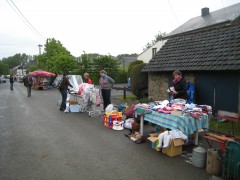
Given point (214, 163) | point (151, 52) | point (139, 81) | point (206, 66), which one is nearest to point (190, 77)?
point (206, 66)

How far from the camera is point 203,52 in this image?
446 inches

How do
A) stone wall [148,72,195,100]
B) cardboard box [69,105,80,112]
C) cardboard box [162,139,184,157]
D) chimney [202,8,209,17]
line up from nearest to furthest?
cardboard box [162,139,184,157] → cardboard box [69,105,80,112] → stone wall [148,72,195,100] → chimney [202,8,209,17]

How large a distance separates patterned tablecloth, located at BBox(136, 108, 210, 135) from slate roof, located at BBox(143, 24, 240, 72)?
3557 millimetres

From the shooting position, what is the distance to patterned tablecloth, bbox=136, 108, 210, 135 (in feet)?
19.1

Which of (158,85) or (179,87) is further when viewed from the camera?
(158,85)

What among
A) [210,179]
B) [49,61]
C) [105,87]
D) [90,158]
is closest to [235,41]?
[105,87]

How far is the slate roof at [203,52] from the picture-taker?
966 centimetres

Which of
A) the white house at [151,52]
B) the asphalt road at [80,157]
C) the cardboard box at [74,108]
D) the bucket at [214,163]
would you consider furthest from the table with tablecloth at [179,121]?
the white house at [151,52]

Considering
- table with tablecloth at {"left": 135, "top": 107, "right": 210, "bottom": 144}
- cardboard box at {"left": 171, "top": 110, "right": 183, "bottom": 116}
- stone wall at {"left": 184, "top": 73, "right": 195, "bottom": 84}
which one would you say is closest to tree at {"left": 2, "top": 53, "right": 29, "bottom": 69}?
stone wall at {"left": 184, "top": 73, "right": 195, "bottom": 84}

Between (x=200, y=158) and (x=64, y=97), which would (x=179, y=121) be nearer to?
(x=200, y=158)

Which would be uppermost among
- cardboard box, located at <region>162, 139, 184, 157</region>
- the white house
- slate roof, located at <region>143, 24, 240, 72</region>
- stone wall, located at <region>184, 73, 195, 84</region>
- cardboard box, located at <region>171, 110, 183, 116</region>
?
the white house

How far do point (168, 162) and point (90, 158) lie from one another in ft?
6.20

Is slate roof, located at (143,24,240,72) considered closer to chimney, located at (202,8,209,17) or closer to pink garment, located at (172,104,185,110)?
pink garment, located at (172,104,185,110)

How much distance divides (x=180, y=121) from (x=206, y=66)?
5.31 metres
